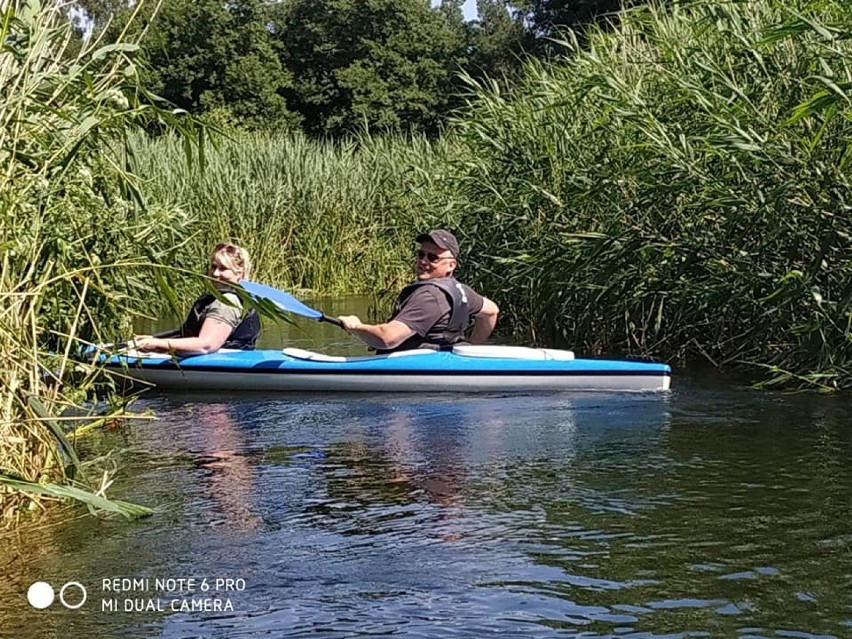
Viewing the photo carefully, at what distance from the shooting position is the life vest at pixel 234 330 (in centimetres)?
851

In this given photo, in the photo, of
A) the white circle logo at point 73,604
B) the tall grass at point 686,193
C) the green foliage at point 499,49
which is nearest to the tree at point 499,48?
the green foliage at point 499,49

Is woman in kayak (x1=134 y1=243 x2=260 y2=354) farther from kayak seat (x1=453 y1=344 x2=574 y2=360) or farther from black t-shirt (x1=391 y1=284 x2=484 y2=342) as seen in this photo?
kayak seat (x1=453 y1=344 x2=574 y2=360)

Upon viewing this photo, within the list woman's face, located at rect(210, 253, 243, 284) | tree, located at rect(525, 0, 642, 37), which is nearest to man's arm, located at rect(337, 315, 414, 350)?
woman's face, located at rect(210, 253, 243, 284)

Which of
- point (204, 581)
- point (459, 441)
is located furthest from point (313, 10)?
point (204, 581)

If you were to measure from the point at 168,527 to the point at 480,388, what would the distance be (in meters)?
3.47

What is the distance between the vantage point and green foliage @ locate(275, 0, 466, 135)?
34625 mm

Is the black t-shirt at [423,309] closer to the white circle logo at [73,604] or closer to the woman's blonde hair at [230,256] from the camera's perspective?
the woman's blonde hair at [230,256]

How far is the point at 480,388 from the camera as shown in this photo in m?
8.09

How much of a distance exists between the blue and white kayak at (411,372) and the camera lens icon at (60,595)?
368 centimetres

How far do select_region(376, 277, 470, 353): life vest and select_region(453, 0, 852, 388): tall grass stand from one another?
884mm

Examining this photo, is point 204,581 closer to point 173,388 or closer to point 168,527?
point 168,527

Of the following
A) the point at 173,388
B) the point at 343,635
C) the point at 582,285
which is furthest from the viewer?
the point at 582,285

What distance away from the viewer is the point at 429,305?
8.15 metres

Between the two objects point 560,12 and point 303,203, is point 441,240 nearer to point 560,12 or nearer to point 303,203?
point 303,203
